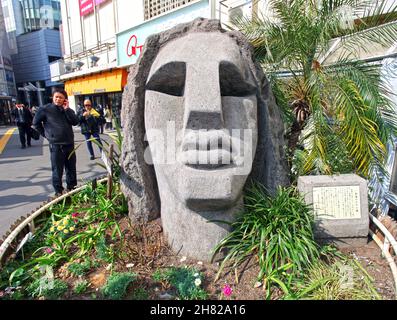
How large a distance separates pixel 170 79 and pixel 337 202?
2095mm

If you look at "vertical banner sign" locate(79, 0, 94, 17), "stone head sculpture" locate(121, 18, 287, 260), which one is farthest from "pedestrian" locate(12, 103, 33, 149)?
"stone head sculpture" locate(121, 18, 287, 260)

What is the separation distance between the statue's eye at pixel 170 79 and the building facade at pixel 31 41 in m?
32.2

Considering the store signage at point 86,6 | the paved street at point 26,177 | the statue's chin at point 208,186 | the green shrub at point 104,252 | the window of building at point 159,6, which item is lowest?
the paved street at point 26,177

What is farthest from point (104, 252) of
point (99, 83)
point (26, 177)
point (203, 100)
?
point (99, 83)

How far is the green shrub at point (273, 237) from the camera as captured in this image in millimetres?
2283

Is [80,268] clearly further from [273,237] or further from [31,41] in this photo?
[31,41]

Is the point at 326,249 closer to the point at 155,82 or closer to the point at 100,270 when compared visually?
the point at 100,270

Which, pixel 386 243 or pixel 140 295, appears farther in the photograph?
pixel 386 243

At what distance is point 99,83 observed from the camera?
14117 millimetres

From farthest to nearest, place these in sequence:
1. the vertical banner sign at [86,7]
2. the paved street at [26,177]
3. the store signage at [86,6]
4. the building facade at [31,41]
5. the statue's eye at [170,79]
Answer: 1. the building facade at [31,41]
2. the vertical banner sign at [86,7]
3. the store signage at [86,6]
4. the paved street at [26,177]
5. the statue's eye at [170,79]

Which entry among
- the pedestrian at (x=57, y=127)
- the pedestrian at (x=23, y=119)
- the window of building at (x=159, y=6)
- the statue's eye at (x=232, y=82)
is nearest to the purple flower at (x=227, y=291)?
the statue's eye at (x=232, y=82)

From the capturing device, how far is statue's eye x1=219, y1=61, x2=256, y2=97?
2355 mm

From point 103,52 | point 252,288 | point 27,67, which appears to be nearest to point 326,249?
point 252,288

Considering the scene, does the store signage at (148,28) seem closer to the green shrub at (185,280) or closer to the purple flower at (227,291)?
the green shrub at (185,280)
